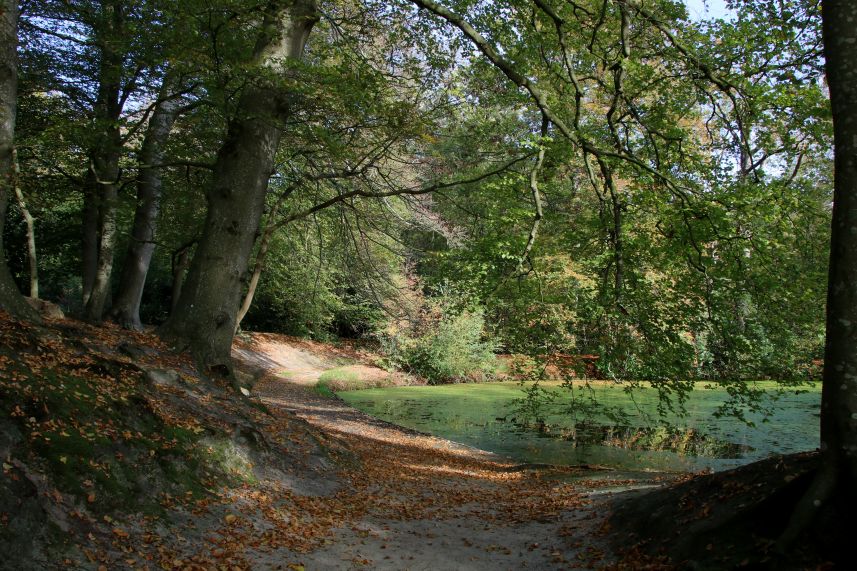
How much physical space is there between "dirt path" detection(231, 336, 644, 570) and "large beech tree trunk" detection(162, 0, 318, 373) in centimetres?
259

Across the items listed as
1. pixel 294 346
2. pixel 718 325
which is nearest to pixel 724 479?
pixel 718 325

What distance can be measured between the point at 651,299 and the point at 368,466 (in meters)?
4.30

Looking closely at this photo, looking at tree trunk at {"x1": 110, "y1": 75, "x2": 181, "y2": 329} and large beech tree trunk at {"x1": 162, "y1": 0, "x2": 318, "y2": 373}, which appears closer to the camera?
large beech tree trunk at {"x1": 162, "y1": 0, "x2": 318, "y2": 373}

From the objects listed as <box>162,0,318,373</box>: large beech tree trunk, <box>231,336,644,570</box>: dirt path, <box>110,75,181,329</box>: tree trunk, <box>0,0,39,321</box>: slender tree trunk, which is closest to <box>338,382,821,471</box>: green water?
<box>231,336,644,570</box>: dirt path

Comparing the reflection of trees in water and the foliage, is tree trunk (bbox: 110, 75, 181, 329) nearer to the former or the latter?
the reflection of trees in water

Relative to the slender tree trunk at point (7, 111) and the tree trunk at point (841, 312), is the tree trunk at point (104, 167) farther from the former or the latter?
the tree trunk at point (841, 312)

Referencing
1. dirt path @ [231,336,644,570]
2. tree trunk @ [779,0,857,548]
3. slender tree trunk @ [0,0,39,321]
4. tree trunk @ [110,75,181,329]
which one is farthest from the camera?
tree trunk @ [110,75,181,329]

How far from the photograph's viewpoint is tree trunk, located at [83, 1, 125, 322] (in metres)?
9.00

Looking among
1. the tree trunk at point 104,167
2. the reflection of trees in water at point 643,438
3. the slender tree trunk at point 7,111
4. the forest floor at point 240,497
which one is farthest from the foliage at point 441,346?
the slender tree trunk at point 7,111

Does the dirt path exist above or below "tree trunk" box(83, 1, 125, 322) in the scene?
below

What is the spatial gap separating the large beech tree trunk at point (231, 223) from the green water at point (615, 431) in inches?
172

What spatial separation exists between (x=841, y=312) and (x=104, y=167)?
10.7m

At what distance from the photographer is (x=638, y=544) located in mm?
4156

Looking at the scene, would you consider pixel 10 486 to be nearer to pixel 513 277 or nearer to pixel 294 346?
pixel 513 277
